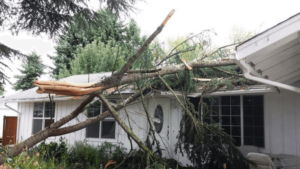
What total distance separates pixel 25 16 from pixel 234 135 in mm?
7283

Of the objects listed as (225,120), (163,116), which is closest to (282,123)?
(225,120)

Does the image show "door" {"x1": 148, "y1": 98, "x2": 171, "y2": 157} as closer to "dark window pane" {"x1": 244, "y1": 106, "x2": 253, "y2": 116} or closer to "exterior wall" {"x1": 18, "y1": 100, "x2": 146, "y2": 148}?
"exterior wall" {"x1": 18, "y1": 100, "x2": 146, "y2": 148}

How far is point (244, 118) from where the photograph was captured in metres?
7.43

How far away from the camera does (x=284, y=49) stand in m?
4.41

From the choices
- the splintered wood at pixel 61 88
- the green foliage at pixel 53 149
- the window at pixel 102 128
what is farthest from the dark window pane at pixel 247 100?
the green foliage at pixel 53 149

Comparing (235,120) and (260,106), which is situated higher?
(260,106)

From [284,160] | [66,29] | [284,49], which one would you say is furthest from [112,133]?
[284,49]

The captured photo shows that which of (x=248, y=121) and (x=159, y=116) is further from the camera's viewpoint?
(x=159, y=116)

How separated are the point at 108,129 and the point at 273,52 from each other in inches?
271

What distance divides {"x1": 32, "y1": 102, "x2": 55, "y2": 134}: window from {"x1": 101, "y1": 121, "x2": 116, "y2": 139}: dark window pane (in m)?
3.36

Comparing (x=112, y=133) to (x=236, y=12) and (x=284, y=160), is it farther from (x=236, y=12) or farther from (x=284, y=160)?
(x=236, y=12)

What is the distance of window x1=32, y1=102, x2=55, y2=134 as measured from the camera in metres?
12.2

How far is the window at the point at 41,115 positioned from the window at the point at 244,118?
25.7 feet

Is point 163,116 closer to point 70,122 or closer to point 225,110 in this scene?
point 225,110
